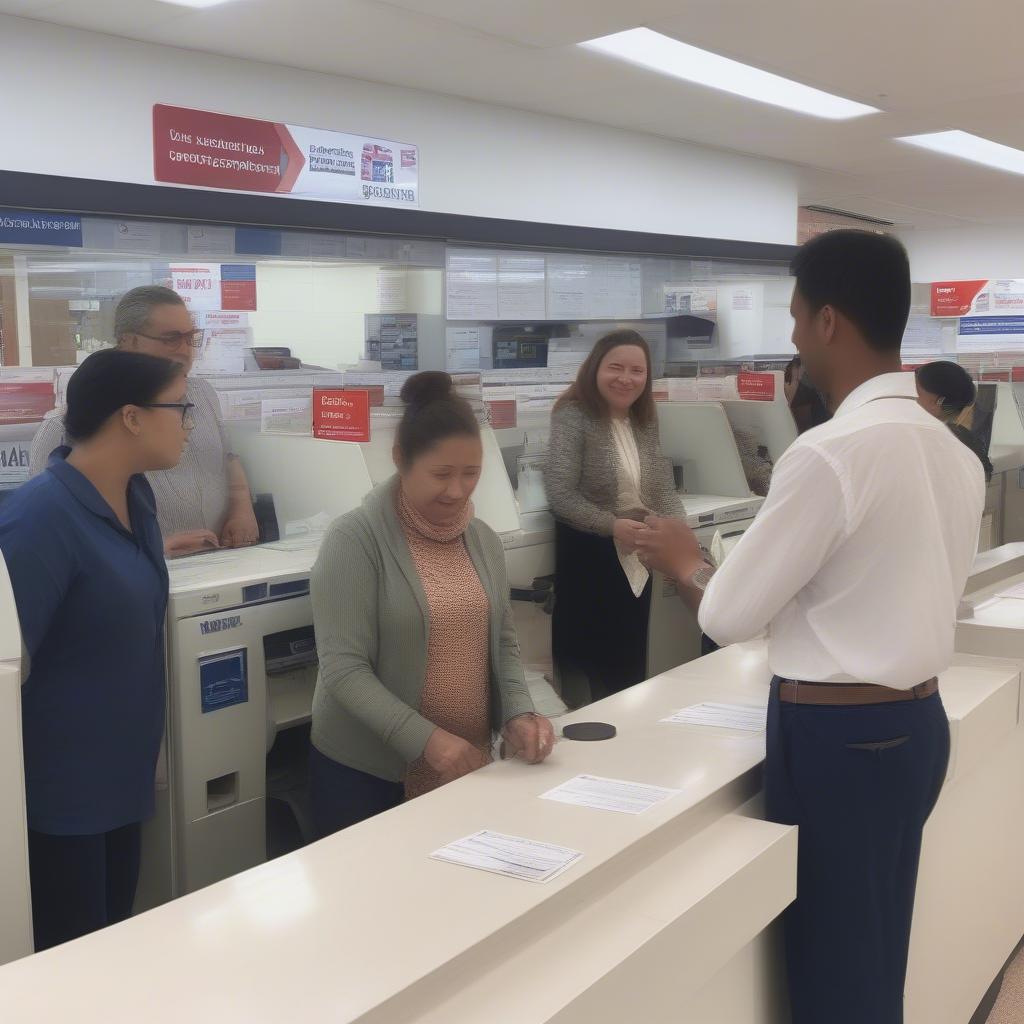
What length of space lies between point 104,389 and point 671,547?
1.07 meters

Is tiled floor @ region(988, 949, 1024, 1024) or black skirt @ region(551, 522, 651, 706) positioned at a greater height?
black skirt @ region(551, 522, 651, 706)

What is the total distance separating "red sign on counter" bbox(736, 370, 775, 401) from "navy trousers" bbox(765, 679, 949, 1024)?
3019 millimetres

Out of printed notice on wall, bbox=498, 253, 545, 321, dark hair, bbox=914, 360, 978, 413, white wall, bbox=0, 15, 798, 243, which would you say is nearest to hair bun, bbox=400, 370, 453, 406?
white wall, bbox=0, 15, 798, 243

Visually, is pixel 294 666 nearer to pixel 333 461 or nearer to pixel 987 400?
pixel 333 461

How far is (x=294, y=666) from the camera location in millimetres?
2865

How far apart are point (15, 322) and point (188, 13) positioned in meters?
1.07

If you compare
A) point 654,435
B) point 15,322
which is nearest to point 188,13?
point 15,322

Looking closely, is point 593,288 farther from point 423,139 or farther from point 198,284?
point 198,284

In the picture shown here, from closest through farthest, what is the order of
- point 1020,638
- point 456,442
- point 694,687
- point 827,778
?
1. point 827,778
2. point 456,442
3. point 694,687
4. point 1020,638

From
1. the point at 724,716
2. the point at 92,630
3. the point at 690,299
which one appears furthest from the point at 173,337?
the point at 690,299

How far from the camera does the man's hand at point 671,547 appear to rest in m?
→ 2.11

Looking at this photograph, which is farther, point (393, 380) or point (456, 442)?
point (393, 380)

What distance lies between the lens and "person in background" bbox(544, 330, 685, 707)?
3574mm

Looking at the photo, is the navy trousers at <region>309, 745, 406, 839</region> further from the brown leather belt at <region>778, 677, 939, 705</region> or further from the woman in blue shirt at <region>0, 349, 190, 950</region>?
the brown leather belt at <region>778, 677, 939, 705</region>
